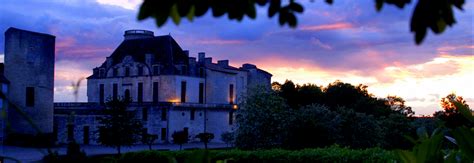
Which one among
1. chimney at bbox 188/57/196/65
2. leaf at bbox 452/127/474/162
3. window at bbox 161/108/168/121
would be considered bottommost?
window at bbox 161/108/168/121

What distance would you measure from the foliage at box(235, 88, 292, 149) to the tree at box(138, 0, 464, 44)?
87.2 ft

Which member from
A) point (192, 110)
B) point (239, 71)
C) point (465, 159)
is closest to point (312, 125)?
point (465, 159)

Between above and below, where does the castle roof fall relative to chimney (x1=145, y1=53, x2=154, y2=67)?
above

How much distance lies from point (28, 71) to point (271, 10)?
130ft

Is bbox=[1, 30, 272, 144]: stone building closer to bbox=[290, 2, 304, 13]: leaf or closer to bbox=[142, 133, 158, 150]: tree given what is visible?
bbox=[142, 133, 158, 150]: tree

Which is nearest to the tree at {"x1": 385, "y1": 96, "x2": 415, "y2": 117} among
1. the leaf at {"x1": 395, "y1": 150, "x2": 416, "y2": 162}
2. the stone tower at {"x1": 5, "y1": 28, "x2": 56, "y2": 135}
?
the stone tower at {"x1": 5, "y1": 28, "x2": 56, "y2": 135}

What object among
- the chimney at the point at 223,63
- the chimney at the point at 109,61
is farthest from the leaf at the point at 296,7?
the chimney at the point at 223,63

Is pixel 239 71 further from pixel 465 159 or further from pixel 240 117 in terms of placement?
pixel 465 159

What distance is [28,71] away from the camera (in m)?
38.8

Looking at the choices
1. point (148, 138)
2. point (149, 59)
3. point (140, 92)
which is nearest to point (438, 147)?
point (148, 138)

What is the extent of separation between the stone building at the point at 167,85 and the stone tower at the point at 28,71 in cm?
711

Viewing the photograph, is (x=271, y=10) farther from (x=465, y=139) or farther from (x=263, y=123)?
(x=263, y=123)

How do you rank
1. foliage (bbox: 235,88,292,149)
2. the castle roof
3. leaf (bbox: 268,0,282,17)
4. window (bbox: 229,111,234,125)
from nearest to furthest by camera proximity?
leaf (bbox: 268,0,282,17), foliage (bbox: 235,88,292,149), the castle roof, window (bbox: 229,111,234,125)

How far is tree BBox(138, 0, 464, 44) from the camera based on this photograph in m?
1.39
